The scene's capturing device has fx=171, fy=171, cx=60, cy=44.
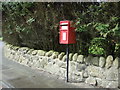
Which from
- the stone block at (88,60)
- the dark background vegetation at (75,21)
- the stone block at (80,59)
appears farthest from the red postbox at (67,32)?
the stone block at (88,60)

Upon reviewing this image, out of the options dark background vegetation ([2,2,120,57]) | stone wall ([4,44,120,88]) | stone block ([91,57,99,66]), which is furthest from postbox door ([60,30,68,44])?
stone block ([91,57,99,66])

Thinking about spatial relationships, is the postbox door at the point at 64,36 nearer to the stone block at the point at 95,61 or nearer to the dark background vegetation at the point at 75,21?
the dark background vegetation at the point at 75,21

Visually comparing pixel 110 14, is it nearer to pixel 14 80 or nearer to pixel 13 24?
pixel 14 80

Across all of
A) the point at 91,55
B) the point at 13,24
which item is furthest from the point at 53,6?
the point at 13,24

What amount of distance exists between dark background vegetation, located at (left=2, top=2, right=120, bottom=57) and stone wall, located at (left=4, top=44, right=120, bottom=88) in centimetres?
22

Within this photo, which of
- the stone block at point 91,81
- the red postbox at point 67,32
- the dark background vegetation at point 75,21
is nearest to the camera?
the dark background vegetation at point 75,21

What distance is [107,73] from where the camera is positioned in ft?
12.7

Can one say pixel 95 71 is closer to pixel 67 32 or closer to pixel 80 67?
pixel 80 67

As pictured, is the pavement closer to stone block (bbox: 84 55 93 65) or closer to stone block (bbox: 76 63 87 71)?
stone block (bbox: 76 63 87 71)

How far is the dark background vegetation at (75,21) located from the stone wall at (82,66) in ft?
0.72

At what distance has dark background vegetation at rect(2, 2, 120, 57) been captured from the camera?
11.9ft

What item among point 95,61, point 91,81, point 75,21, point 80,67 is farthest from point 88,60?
point 75,21

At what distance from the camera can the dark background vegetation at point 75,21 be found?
3.63m

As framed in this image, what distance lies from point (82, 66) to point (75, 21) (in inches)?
46.4
